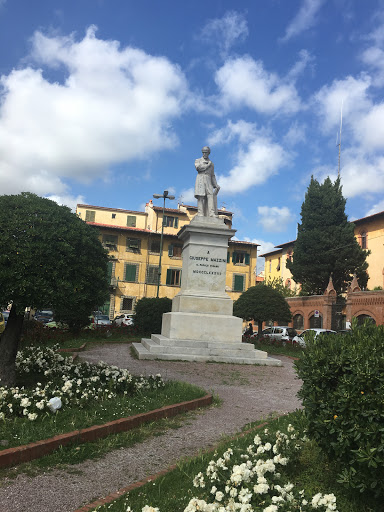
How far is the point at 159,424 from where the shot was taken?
17.9ft

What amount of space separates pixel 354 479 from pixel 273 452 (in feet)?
3.62

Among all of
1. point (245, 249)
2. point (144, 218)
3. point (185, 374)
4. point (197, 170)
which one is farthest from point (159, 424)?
point (144, 218)

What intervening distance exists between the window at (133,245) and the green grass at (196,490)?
47.2 metres

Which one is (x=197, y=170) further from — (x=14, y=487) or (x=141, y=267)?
(x=141, y=267)

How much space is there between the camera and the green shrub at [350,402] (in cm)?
277

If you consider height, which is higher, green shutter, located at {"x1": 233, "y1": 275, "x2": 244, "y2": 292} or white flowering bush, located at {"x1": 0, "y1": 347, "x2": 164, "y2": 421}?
green shutter, located at {"x1": 233, "y1": 275, "x2": 244, "y2": 292}

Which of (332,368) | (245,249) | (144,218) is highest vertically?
(144,218)

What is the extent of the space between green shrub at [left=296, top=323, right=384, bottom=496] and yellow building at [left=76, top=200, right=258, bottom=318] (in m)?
45.1

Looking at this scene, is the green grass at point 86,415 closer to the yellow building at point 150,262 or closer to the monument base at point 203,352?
the monument base at point 203,352

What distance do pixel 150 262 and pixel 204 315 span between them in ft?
127

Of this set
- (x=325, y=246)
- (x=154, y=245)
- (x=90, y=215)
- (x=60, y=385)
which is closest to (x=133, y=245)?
(x=154, y=245)

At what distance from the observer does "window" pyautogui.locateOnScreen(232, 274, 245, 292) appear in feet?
175

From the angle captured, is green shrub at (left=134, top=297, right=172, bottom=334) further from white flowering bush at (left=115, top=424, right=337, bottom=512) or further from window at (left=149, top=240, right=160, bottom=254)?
window at (left=149, top=240, right=160, bottom=254)

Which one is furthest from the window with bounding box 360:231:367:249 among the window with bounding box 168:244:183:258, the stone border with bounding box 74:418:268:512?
the stone border with bounding box 74:418:268:512
